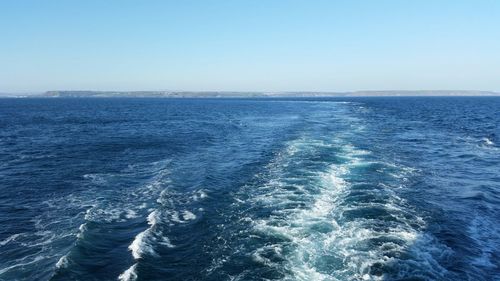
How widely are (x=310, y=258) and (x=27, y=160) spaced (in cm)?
3251

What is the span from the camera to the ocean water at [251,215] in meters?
15.7

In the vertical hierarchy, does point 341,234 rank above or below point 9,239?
above

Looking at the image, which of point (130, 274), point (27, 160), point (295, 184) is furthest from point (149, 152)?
point (130, 274)

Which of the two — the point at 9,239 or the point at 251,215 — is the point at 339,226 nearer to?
the point at 251,215

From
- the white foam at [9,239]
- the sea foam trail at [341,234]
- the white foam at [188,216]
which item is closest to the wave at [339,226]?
the sea foam trail at [341,234]

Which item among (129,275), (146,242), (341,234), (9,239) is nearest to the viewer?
(129,275)

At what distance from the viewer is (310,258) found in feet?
53.2

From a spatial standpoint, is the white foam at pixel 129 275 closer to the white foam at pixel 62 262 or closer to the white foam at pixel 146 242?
the white foam at pixel 146 242

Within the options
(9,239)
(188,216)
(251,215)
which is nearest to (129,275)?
(188,216)

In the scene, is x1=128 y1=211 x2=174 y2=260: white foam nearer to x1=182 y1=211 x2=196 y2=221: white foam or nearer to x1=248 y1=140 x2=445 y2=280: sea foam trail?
x1=182 y1=211 x2=196 y2=221: white foam

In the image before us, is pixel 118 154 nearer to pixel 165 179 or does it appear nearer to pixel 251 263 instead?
pixel 165 179

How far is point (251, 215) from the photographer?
21516 millimetres

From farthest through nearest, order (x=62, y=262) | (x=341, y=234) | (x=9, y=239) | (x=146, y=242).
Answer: (x=341, y=234)
(x=9, y=239)
(x=146, y=242)
(x=62, y=262)

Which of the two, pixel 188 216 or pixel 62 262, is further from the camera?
pixel 188 216
